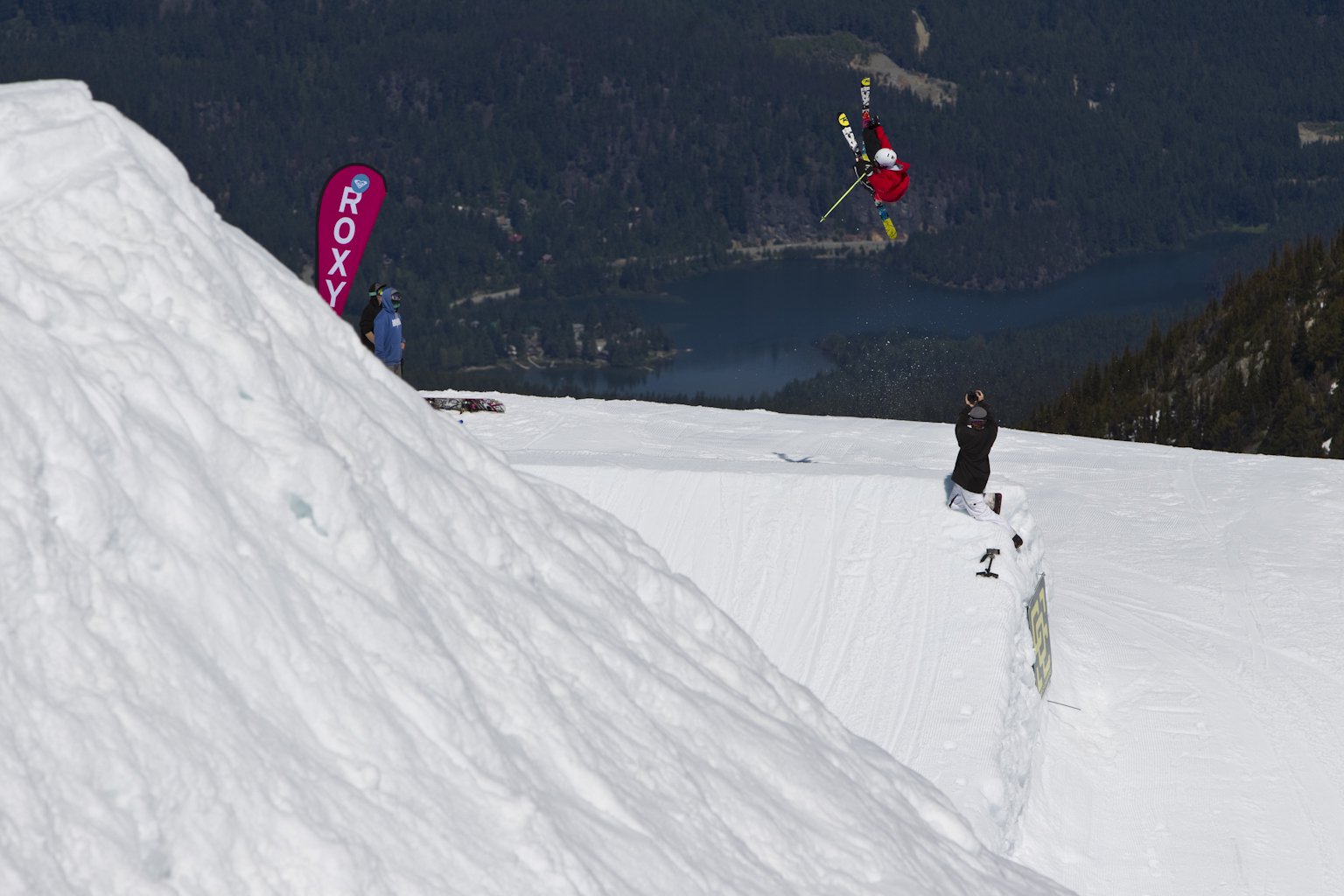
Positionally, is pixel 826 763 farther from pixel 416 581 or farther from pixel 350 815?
pixel 350 815

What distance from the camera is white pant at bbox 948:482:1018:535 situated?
1530 cm

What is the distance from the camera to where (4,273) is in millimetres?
6809

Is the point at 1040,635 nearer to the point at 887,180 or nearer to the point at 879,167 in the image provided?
the point at 887,180

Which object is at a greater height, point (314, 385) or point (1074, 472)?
point (314, 385)

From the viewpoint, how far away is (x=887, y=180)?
21.6 meters

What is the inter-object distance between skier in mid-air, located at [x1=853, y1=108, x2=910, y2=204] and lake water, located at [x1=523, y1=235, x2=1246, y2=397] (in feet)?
376

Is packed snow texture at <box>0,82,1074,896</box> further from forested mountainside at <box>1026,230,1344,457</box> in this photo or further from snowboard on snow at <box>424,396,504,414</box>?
forested mountainside at <box>1026,230,1344,457</box>

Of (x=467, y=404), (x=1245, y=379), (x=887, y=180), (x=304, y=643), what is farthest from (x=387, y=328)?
(x=1245, y=379)

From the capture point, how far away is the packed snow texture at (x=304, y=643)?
5590 mm

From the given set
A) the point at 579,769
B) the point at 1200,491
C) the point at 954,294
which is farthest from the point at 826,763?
the point at 954,294

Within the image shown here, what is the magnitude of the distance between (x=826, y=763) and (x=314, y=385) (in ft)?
12.3

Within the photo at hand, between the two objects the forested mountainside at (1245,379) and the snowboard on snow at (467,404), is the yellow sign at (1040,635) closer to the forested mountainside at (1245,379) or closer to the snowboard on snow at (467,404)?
the snowboard on snow at (467,404)

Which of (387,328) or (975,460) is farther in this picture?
(387,328)

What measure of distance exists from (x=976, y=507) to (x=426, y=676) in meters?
9.29
